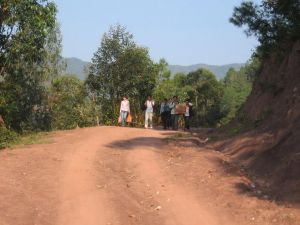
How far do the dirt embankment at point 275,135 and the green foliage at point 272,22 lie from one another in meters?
0.54

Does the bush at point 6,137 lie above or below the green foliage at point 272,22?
below

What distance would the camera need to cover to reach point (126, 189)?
33.5ft

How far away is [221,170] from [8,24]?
36.5 feet

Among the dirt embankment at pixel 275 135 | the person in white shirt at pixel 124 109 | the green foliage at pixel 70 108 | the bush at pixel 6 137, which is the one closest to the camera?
the dirt embankment at pixel 275 135

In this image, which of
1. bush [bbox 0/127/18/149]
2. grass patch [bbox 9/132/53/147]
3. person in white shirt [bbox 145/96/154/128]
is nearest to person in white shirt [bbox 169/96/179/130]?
person in white shirt [bbox 145/96/154/128]

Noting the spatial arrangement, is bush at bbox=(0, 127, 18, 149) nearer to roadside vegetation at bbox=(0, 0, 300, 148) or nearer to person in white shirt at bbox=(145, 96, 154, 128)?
roadside vegetation at bbox=(0, 0, 300, 148)

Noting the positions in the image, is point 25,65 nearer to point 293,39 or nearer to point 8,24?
point 8,24

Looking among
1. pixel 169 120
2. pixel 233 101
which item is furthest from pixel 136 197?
pixel 233 101

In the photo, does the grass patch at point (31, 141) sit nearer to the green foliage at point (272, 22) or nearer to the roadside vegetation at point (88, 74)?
the roadside vegetation at point (88, 74)

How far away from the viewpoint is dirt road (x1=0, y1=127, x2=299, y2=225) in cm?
824

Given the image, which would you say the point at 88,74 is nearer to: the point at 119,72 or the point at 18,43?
the point at 119,72

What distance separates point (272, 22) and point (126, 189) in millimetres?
9424

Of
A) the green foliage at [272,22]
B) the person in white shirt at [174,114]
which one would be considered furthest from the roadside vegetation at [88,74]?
the person in white shirt at [174,114]

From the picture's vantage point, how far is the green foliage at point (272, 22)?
1580cm
